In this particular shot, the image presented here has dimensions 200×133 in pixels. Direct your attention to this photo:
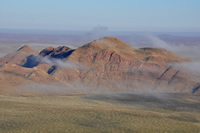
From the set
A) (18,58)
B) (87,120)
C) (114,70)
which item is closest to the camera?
(87,120)

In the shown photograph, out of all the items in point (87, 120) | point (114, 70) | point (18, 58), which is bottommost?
point (18, 58)

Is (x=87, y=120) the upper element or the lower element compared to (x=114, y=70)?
upper

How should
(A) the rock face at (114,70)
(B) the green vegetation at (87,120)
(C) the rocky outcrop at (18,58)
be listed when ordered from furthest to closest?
(C) the rocky outcrop at (18,58) < (A) the rock face at (114,70) < (B) the green vegetation at (87,120)

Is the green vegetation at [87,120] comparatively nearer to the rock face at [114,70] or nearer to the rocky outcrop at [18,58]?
the rock face at [114,70]

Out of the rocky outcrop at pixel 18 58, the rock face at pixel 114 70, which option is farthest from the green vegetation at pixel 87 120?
the rocky outcrop at pixel 18 58

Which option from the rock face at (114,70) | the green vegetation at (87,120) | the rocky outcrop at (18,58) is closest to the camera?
the green vegetation at (87,120)

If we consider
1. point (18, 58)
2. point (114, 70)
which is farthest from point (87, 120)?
point (18, 58)

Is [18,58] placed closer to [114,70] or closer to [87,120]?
[114,70]

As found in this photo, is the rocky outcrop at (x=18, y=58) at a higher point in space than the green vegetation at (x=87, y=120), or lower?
lower

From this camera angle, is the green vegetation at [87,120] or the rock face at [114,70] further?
the rock face at [114,70]

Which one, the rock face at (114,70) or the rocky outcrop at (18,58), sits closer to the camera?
the rock face at (114,70)
